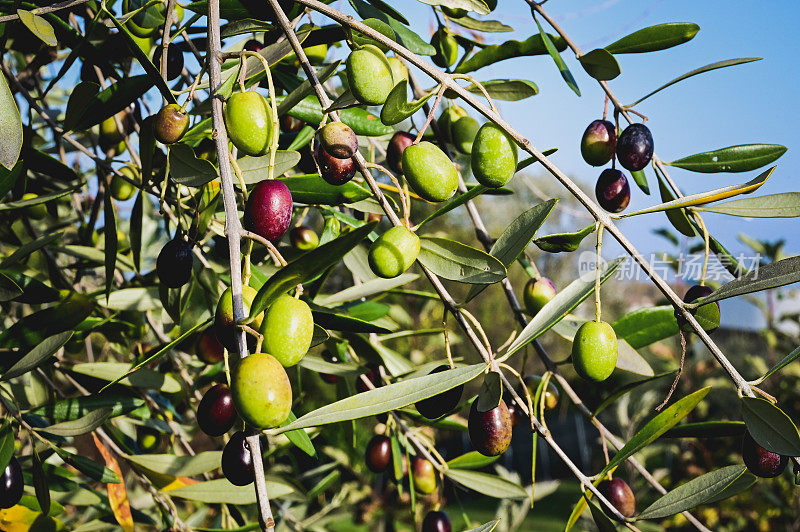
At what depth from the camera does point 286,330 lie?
536mm

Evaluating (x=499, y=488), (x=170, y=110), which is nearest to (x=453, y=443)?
(x=499, y=488)

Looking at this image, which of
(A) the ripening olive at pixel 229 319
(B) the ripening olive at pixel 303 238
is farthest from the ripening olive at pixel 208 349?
(A) the ripening olive at pixel 229 319

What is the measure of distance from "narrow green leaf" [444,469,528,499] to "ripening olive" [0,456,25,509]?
0.75 meters

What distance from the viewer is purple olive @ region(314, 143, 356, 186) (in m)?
0.75

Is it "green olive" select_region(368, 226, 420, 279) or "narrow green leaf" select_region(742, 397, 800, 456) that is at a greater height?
"green olive" select_region(368, 226, 420, 279)

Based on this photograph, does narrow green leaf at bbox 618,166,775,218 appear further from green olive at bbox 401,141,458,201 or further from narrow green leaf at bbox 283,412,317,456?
narrow green leaf at bbox 283,412,317,456

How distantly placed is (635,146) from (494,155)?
429 mm

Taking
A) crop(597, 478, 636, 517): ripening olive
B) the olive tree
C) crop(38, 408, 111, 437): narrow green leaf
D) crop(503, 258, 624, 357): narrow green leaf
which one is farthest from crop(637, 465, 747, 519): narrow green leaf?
crop(38, 408, 111, 437): narrow green leaf

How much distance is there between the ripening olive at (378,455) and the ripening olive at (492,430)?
573 millimetres

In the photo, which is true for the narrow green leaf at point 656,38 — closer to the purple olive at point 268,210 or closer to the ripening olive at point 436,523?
the purple olive at point 268,210

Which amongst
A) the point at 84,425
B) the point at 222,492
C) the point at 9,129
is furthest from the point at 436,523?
the point at 9,129

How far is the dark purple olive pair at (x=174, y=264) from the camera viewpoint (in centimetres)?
82

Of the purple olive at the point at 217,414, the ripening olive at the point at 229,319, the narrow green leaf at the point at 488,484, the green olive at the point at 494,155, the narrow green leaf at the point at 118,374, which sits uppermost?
the green olive at the point at 494,155

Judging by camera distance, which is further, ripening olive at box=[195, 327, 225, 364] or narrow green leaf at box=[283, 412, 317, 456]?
ripening olive at box=[195, 327, 225, 364]
